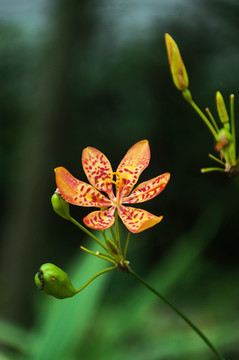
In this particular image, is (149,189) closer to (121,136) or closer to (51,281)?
(51,281)

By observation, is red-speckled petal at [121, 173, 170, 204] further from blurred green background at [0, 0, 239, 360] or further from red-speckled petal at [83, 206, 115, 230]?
blurred green background at [0, 0, 239, 360]

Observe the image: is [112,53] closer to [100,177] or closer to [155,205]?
[155,205]

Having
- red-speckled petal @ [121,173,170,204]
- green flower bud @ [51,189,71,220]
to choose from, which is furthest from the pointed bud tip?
red-speckled petal @ [121,173,170,204]

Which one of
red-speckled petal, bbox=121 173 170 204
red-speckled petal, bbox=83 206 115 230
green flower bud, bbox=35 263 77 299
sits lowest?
green flower bud, bbox=35 263 77 299

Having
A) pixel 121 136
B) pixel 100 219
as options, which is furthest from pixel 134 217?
pixel 121 136

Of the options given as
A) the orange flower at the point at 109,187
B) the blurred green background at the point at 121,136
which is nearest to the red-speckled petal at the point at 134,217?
the orange flower at the point at 109,187

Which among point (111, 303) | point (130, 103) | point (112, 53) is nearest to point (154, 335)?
point (111, 303)
